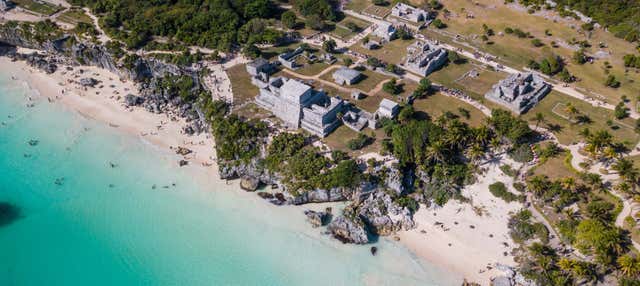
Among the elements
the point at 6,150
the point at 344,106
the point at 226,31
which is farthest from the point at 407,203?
the point at 6,150

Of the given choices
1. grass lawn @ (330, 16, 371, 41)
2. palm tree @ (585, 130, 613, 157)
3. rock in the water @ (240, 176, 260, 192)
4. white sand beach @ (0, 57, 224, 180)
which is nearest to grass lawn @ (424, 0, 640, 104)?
grass lawn @ (330, 16, 371, 41)

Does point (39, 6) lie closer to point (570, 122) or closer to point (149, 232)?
point (149, 232)

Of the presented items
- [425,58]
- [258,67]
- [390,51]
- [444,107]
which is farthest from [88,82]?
[444,107]

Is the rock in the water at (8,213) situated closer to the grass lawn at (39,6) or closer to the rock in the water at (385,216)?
the rock in the water at (385,216)

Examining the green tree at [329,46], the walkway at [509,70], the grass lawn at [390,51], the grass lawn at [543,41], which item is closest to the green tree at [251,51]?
the green tree at [329,46]

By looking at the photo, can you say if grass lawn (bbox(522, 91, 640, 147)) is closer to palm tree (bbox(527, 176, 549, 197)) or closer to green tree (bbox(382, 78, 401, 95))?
palm tree (bbox(527, 176, 549, 197))

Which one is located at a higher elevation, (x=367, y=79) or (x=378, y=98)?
(x=367, y=79)

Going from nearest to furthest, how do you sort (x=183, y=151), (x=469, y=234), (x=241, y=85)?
(x=469, y=234) < (x=183, y=151) < (x=241, y=85)
